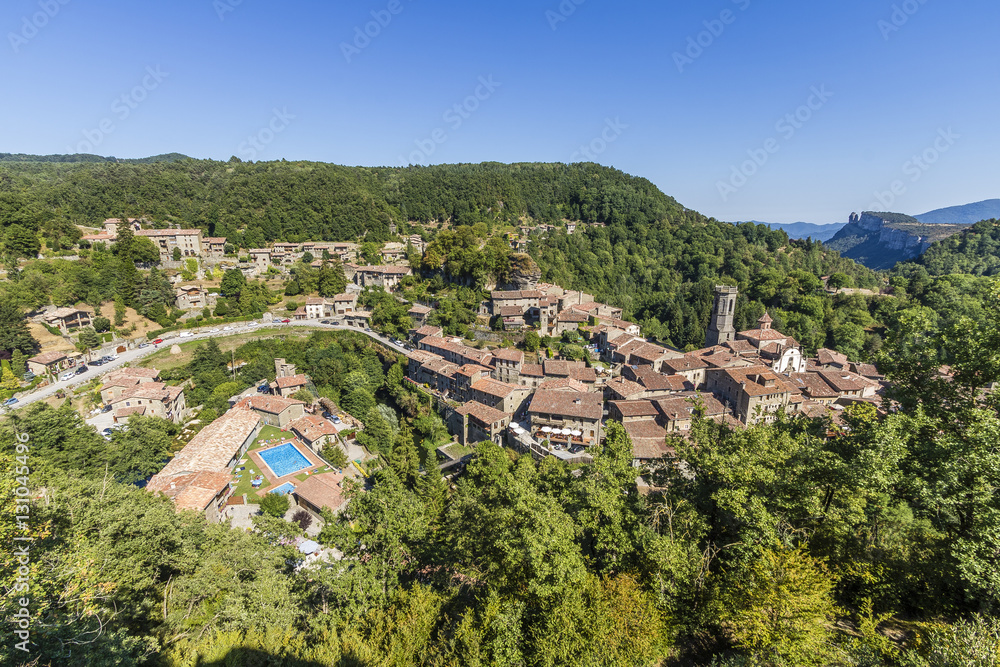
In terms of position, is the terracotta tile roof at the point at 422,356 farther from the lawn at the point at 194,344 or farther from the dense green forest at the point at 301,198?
the dense green forest at the point at 301,198

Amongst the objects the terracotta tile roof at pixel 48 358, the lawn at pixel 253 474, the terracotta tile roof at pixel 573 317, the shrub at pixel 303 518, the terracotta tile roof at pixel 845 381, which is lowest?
the shrub at pixel 303 518

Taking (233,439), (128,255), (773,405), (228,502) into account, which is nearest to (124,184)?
(128,255)

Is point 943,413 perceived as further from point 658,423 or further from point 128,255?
point 128,255

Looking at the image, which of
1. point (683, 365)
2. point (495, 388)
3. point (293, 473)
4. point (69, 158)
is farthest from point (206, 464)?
point (69, 158)

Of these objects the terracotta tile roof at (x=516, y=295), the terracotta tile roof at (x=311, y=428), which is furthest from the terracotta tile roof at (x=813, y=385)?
the terracotta tile roof at (x=311, y=428)

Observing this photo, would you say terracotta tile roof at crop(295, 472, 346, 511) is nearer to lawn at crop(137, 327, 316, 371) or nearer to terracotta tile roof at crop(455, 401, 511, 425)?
terracotta tile roof at crop(455, 401, 511, 425)

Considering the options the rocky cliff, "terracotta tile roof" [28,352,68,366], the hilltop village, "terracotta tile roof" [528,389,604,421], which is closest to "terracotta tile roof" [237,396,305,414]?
the hilltop village
